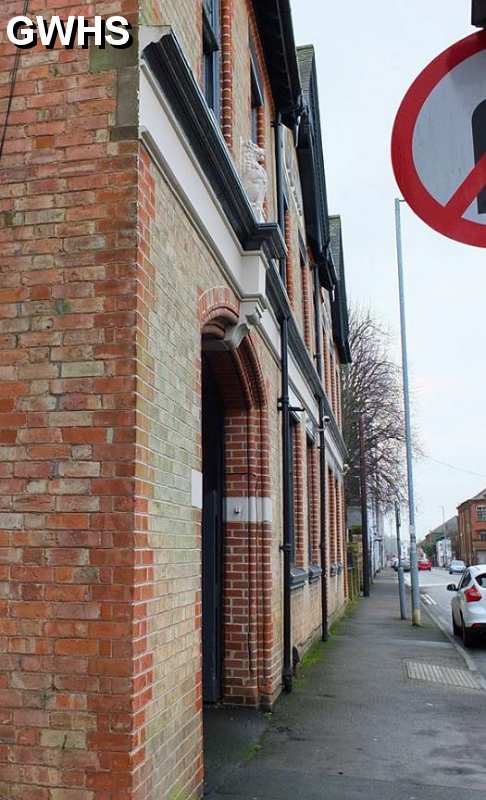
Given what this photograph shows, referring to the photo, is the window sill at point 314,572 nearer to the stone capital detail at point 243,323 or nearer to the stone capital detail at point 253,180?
the stone capital detail at point 243,323

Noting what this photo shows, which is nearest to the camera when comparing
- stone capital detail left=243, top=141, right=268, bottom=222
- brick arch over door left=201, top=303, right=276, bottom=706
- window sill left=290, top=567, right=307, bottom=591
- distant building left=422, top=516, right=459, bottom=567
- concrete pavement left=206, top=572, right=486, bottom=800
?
concrete pavement left=206, top=572, right=486, bottom=800

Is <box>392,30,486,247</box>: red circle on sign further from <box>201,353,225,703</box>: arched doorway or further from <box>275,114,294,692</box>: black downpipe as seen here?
<box>275,114,294,692</box>: black downpipe

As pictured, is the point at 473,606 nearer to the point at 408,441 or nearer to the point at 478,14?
the point at 408,441

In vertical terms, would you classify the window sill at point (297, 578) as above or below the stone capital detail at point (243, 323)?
below

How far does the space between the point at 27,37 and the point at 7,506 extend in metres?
2.71

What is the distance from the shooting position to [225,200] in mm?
6758

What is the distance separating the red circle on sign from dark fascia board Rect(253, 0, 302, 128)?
27.6 ft

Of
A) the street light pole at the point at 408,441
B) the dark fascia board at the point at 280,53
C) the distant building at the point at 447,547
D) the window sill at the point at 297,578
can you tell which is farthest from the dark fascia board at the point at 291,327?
the distant building at the point at 447,547

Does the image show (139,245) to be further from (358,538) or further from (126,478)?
(358,538)

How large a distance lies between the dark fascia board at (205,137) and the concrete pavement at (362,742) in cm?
441

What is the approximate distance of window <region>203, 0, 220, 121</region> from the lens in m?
6.93

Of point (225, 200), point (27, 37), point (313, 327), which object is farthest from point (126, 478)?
point (313, 327)

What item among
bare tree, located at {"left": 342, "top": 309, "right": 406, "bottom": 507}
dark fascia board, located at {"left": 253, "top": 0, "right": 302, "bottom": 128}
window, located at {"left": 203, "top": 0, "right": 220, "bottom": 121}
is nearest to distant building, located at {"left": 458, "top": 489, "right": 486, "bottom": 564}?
bare tree, located at {"left": 342, "top": 309, "right": 406, "bottom": 507}

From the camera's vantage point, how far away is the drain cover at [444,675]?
10609 mm
